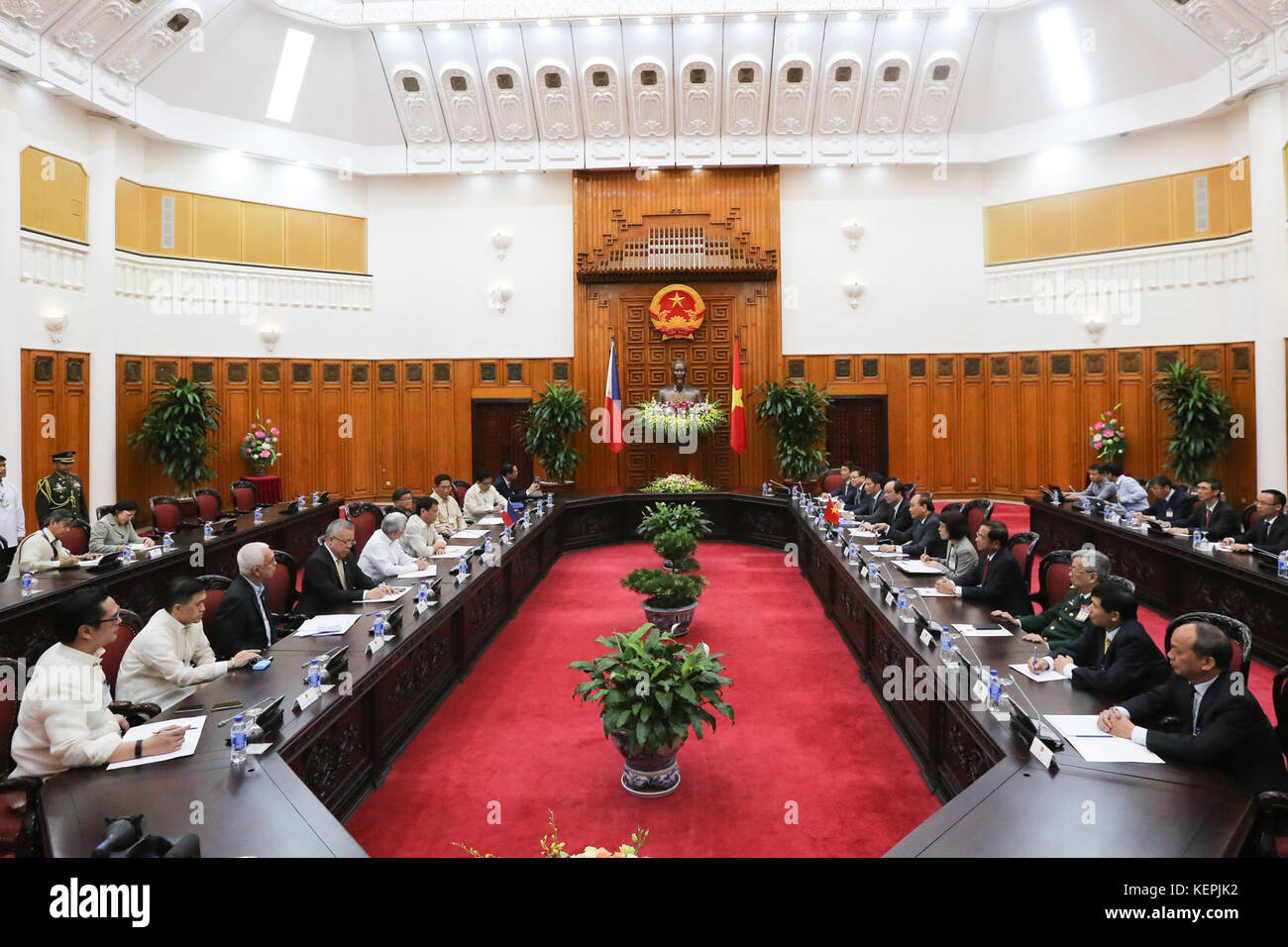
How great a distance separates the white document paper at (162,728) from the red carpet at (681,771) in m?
0.92

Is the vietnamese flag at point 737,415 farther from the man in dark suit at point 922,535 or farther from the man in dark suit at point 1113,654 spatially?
the man in dark suit at point 1113,654

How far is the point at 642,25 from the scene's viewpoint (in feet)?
37.1

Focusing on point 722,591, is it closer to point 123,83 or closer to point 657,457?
point 657,457

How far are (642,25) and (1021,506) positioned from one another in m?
9.10

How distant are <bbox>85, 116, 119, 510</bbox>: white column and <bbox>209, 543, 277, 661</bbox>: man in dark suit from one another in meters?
7.75

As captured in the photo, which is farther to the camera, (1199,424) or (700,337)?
(700,337)

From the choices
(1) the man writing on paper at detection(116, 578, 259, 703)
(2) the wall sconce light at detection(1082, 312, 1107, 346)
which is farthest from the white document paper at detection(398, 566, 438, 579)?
(2) the wall sconce light at detection(1082, 312, 1107, 346)

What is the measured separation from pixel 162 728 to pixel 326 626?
4.35ft

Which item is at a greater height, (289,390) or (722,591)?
(289,390)

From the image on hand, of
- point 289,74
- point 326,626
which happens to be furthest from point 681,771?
point 289,74

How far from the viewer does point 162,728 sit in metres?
2.87

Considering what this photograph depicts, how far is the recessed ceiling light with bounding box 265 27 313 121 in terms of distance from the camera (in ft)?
36.8

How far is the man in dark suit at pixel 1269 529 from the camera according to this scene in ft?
19.7
